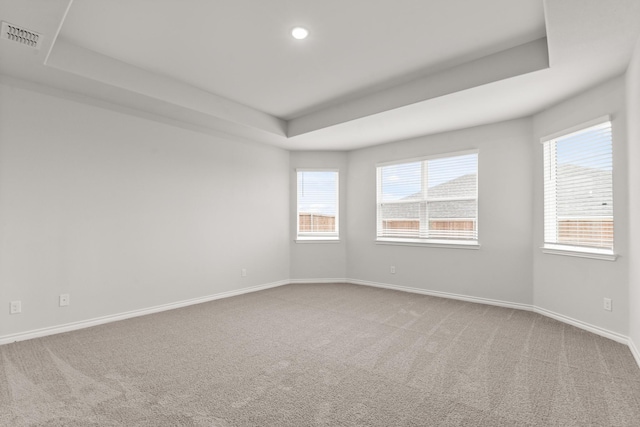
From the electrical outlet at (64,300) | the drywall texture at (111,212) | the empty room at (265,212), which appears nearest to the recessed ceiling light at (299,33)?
the empty room at (265,212)

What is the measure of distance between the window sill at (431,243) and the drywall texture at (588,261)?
0.80 metres

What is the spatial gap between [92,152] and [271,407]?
3.31m

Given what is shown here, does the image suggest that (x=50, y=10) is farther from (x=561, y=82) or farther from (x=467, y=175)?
(x=467, y=175)

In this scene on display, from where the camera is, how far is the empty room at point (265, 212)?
7.14 feet

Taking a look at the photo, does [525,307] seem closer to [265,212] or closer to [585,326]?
[585,326]

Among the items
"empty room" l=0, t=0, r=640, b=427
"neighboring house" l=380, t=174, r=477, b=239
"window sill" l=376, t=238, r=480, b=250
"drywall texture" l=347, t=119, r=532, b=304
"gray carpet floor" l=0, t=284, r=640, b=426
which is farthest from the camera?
"neighboring house" l=380, t=174, r=477, b=239

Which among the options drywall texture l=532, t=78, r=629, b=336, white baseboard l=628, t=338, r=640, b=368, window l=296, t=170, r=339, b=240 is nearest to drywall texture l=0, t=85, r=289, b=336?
window l=296, t=170, r=339, b=240

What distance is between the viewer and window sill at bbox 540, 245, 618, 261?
10.3 feet

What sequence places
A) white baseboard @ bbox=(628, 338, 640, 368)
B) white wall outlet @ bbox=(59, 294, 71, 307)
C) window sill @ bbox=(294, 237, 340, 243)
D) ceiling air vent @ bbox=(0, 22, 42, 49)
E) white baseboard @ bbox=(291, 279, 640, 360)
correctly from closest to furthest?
ceiling air vent @ bbox=(0, 22, 42, 49) < white baseboard @ bbox=(628, 338, 640, 368) < white baseboard @ bbox=(291, 279, 640, 360) < white wall outlet @ bbox=(59, 294, 71, 307) < window sill @ bbox=(294, 237, 340, 243)

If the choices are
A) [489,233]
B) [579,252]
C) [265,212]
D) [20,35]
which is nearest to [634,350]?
[579,252]

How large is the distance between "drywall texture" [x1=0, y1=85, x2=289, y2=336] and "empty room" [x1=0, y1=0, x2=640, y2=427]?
0.02m

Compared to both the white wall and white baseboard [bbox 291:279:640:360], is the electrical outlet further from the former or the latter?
the white wall

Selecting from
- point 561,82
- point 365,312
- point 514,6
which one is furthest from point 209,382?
point 561,82

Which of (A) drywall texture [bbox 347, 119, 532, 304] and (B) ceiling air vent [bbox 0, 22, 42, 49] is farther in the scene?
(A) drywall texture [bbox 347, 119, 532, 304]
